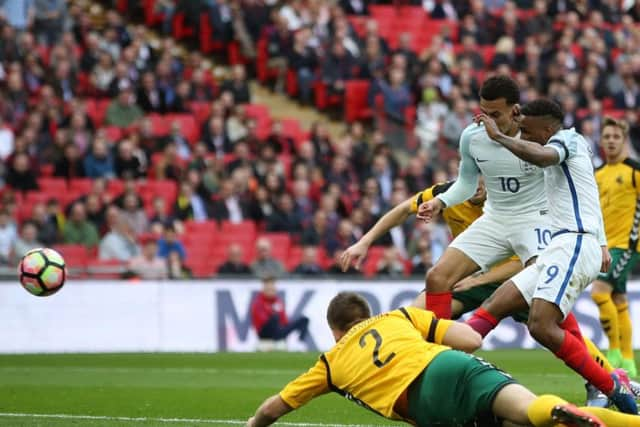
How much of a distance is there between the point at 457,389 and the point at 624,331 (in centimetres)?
720

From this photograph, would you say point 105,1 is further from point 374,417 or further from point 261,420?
point 261,420

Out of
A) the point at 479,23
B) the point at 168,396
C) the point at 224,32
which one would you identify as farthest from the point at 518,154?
the point at 479,23

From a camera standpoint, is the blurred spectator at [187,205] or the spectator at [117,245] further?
the blurred spectator at [187,205]

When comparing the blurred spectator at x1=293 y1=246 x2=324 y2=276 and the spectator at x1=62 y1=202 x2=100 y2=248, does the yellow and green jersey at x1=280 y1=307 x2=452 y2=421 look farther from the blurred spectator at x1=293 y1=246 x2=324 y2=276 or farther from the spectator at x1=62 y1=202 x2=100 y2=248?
the spectator at x1=62 y1=202 x2=100 y2=248

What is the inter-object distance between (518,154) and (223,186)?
13291 mm

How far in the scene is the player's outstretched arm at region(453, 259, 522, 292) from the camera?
437 inches

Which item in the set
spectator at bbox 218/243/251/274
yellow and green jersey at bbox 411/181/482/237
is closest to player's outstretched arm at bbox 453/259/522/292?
yellow and green jersey at bbox 411/181/482/237

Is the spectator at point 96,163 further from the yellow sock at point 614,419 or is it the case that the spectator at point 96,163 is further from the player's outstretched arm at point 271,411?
the yellow sock at point 614,419

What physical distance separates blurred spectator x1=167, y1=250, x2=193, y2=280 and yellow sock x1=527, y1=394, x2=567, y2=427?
12.7 m

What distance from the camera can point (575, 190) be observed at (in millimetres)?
8930

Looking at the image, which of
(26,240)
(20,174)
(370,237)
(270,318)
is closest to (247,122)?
(20,174)

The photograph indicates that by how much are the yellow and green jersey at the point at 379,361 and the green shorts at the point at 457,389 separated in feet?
0.24

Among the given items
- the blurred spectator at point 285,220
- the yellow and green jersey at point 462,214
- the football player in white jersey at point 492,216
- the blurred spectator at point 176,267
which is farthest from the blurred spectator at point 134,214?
the football player in white jersey at point 492,216

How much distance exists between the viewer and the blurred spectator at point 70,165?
21344 mm
